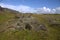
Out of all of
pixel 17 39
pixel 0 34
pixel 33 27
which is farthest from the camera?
pixel 33 27

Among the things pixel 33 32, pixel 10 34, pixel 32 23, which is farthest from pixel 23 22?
pixel 10 34

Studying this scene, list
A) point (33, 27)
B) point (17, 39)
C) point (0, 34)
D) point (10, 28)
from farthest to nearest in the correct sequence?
point (33, 27), point (10, 28), point (0, 34), point (17, 39)

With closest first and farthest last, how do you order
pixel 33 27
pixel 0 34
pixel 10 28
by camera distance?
pixel 0 34, pixel 10 28, pixel 33 27

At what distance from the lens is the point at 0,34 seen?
82.4 ft

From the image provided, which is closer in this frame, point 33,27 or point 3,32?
point 3,32

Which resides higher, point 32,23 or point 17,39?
point 32,23

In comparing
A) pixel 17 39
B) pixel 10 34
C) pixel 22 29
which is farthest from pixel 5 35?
pixel 22 29

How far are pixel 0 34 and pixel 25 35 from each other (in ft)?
15.1

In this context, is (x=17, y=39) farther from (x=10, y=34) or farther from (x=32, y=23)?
(x=32, y=23)

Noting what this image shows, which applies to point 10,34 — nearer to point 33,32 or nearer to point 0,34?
point 0,34

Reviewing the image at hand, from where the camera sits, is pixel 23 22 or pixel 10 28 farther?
pixel 23 22

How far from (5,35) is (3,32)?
1.37m

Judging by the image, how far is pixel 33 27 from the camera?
29281 mm

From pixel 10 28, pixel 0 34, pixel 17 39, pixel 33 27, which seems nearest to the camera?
pixel 17 39
